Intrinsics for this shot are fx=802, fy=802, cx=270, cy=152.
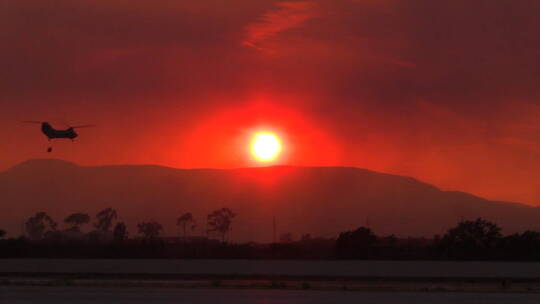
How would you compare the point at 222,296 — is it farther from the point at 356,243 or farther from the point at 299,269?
the point at 356,243

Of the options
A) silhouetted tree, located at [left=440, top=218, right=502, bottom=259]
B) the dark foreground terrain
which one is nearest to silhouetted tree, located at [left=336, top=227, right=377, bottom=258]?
silhouetted tree, located at [left=440, top=218, right=502, bottom=259]

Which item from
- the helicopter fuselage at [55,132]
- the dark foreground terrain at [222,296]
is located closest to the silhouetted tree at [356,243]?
the helicopter fuselage at [55,132]

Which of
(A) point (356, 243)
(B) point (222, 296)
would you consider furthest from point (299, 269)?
(B) point (222, 296)

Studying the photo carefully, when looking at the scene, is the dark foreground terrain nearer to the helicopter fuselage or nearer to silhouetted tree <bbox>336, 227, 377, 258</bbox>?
the helicopter fuselage

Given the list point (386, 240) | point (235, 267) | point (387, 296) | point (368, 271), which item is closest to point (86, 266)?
point (235, 267)

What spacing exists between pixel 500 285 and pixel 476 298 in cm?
→ 987

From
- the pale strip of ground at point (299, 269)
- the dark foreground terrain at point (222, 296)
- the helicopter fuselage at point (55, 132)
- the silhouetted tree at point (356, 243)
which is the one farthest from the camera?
the silhouetted tree at point (356, 243)

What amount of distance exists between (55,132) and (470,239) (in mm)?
40459

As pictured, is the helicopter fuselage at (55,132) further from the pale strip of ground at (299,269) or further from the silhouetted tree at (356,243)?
the silhouetted tree at (356,243)

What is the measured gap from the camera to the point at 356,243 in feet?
258

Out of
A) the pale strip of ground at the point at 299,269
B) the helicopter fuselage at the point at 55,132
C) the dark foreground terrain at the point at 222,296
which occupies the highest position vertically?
the helicopter fuselage at the point at 55,132

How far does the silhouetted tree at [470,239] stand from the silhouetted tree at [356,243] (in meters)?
7.18

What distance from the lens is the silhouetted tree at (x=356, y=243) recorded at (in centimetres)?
7725

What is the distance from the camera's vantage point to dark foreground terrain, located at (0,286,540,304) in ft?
103
